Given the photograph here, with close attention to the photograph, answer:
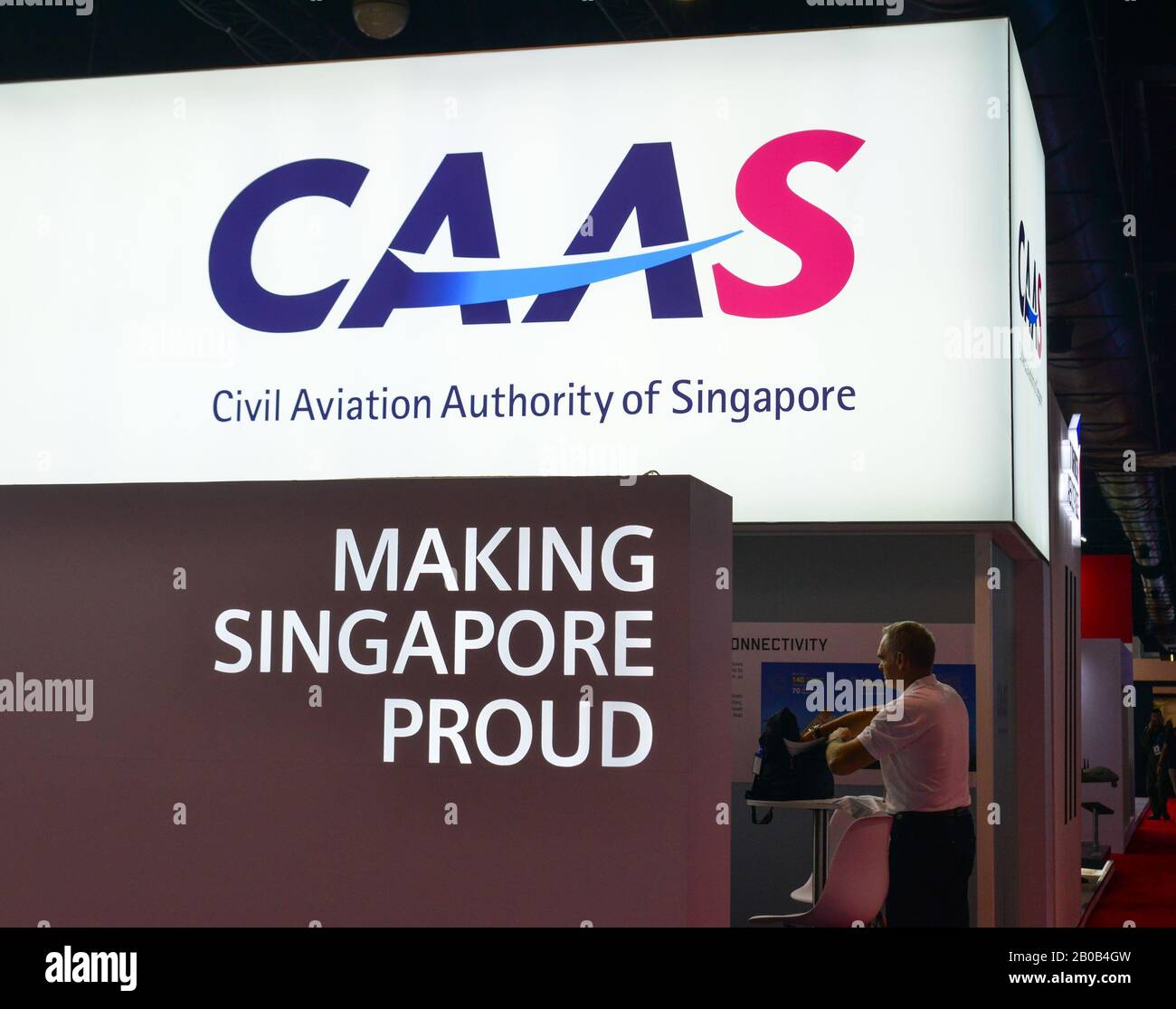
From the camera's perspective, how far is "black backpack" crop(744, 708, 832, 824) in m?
4.51

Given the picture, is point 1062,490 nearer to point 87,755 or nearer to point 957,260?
point 957,260

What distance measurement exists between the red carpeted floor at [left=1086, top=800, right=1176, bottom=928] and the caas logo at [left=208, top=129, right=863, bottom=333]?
16.2 feet

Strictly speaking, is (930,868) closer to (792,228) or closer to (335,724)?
(792,228)

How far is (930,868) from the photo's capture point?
426 centimetres

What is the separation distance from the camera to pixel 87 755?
2311 millimetres

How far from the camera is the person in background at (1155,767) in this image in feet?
A: 58.3

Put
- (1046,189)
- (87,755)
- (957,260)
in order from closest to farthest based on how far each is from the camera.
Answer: (87,755) < (957,260) < (1046,189)

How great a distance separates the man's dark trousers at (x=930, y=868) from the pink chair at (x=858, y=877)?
0.05 meters

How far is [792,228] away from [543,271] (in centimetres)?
88

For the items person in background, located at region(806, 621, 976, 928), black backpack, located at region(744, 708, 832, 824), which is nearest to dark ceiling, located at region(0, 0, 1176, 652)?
person in background, located at region(806, 621, 976, 928)

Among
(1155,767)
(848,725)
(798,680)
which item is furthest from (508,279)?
(1155,767)
